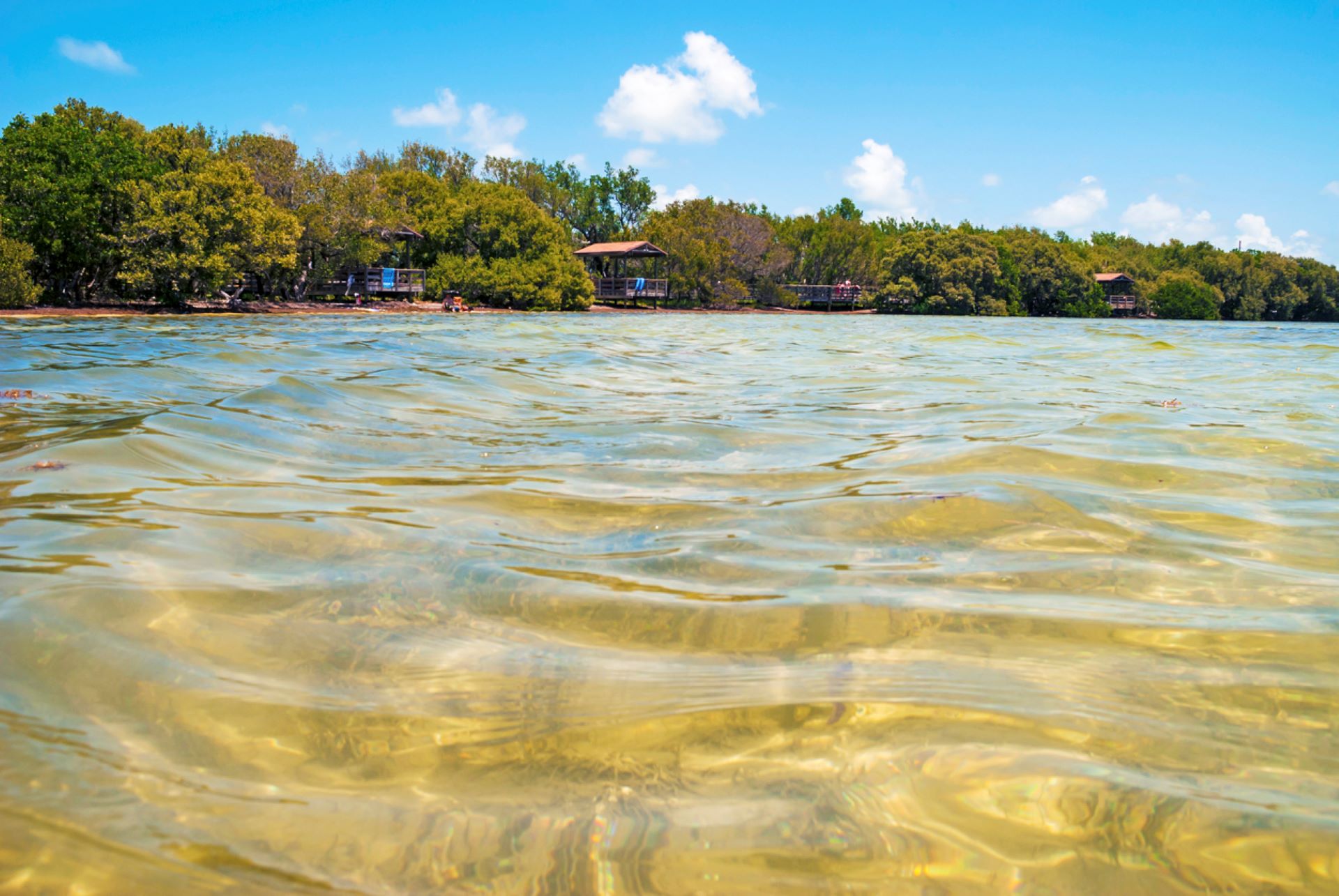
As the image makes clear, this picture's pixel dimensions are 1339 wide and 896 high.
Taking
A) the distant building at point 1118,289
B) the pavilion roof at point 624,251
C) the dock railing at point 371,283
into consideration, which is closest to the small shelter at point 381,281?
the dock railing at point 371,283

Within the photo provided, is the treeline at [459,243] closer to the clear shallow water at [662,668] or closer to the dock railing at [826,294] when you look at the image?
the dock railing at [826,294]

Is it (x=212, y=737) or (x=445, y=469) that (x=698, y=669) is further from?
(x=445, y=469)

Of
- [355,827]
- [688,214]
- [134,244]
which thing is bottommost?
[355,827]

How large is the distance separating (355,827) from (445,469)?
2.55 metres

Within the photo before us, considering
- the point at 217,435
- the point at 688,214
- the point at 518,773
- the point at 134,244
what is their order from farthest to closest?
the point at 688,214
the point at 134,244
the point at 217,435
the point at 518,773

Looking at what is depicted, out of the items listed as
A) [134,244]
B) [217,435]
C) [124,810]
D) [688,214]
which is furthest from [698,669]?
[688,214]

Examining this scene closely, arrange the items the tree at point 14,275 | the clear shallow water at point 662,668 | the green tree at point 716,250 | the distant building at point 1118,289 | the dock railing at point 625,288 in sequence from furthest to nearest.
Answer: the distant building at point 1118,289 < the green tree at point 716,250 < the dock railing at point 625,288 < the tree at point 14,275 < the clear shallow water at point 662,668

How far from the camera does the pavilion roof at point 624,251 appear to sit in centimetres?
4241

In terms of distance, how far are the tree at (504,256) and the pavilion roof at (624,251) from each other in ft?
11.3

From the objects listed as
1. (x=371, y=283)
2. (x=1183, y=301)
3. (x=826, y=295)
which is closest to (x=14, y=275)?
(x=371, y=283)

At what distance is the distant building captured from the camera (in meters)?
60.2

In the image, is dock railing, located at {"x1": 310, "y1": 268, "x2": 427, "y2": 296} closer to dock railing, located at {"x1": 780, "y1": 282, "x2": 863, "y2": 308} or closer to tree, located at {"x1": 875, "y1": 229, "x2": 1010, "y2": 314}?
dock railing, located at {"x1": 780, "y1": 282, "x2": 863, "y2": 308}

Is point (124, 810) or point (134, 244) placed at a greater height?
point (134, 244)

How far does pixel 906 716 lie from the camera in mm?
1476
